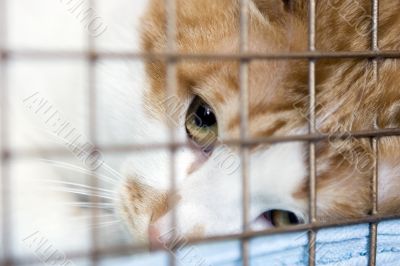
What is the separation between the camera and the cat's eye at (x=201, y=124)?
3.25ft

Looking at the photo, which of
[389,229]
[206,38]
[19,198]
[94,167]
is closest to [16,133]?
[19,198]

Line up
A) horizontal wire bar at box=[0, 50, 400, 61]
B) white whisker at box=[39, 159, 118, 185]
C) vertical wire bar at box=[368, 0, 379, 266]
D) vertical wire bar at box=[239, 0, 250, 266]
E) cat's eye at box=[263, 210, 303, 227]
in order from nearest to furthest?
1. horizontal wire bar at box=[0, 50, 400, 61]
2. vertical wire bar at box=[239, 0, 250, 266]
3. vertical wire bar at box=[368, 0, 379, 266]
4. white whisker at box=[39, 159, 118, 185]
5. cat's eye at box=[263, 210, 303, 227]

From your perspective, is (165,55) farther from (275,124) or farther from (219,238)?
(275,124)

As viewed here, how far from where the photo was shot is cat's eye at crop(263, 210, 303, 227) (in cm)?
101

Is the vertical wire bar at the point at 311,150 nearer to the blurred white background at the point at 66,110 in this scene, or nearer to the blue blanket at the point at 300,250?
the blue blanket at the point at 300,250

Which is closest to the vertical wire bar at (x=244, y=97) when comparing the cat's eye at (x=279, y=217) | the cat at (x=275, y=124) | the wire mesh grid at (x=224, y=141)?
the wire mesh grid at (x=224, y=141)

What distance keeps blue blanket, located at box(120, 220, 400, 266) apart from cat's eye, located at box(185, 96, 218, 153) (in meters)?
0.24

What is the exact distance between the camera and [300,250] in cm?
78

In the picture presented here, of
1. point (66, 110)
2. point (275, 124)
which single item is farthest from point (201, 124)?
point (66, 110)

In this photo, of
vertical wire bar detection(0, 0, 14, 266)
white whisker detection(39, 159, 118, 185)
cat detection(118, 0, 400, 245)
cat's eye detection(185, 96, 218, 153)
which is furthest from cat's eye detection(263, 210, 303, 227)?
vertical wire bar detection(0, 0, 14, 266)

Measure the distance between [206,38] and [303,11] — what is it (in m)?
0.17

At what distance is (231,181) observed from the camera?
0.92 metres

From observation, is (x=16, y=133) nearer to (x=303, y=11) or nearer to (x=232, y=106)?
(x=232, y=106)

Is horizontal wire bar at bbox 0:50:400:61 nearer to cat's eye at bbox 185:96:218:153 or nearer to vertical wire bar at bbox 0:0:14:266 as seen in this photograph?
vertical wire bar at bbox 0:0:14:266
